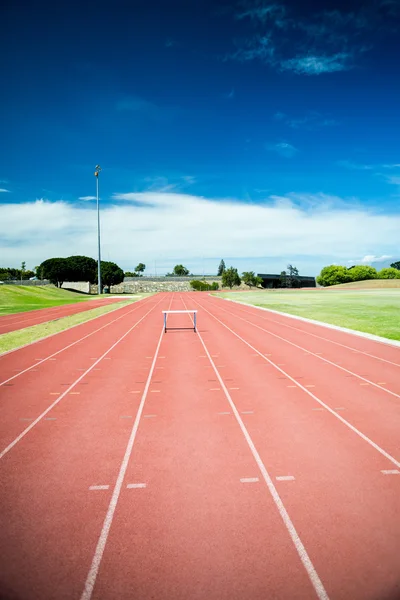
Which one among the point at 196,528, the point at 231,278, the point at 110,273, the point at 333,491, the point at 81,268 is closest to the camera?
the point at 196,528

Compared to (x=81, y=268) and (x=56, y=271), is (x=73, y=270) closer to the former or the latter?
(x=81, y=268)

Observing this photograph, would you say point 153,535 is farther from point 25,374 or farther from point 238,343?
point 238,343

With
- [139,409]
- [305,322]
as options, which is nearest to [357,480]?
[139,409]

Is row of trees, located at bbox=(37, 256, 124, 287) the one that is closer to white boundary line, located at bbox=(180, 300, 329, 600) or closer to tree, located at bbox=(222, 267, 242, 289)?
tree, located at bbox=(222, 267, 242, 289)

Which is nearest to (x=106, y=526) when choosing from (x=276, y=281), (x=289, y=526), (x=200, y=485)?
(x=200, y=485)

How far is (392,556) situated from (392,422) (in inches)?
122

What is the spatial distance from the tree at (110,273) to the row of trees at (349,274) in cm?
6484

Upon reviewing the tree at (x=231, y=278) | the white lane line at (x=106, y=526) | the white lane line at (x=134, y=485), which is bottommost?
the white lane line at (x=106, y=526)

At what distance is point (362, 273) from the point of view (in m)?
115

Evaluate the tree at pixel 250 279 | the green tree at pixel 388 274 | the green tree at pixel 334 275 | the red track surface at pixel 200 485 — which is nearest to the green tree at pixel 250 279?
the tree at pixel 250 279

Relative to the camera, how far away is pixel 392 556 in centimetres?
310

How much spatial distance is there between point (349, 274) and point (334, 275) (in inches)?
196

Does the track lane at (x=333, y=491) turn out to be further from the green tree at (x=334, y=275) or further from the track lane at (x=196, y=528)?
the green tree at (x=334, y=275)

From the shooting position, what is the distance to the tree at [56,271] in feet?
268
